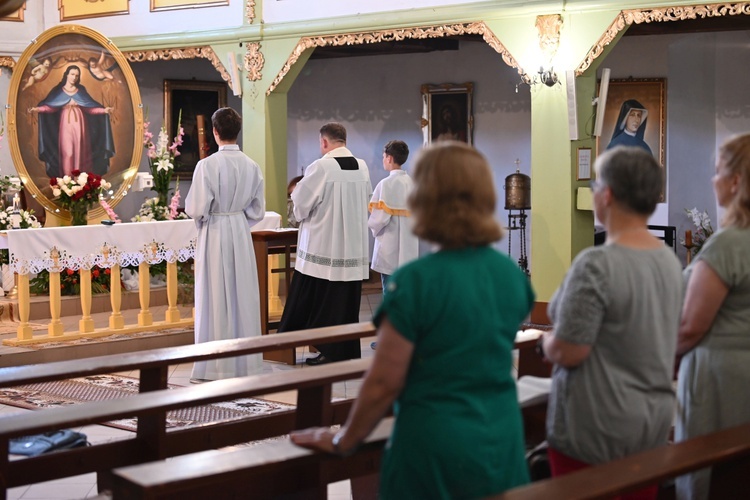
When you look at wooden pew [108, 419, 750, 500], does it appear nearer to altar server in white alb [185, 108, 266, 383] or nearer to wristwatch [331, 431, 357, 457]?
wristwatch [331, 431, 357, 457]

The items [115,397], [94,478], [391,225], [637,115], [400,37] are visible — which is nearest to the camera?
[94,478]

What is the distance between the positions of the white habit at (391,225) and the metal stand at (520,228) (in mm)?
4936

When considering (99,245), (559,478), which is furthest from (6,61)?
(559,478)

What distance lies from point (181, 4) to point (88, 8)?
4.88 ft

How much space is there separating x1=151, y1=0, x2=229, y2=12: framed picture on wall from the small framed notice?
493cm

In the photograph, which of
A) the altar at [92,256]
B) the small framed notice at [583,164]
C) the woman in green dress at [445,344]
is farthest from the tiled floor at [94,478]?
the small framed notice at [583,164]

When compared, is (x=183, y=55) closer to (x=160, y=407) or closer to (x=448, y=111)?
(x=448, y=111)

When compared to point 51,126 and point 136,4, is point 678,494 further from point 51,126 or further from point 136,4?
point 136,4

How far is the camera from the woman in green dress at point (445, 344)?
8.59 ft

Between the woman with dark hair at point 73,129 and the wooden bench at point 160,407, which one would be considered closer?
the wooden bench at point 160,407

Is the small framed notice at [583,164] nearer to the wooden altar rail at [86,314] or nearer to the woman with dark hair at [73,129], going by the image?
the wooden altar rail at [86,314]

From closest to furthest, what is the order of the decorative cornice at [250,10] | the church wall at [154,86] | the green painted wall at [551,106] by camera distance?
the green painted wall at [551,106] → the decorative cornice at [250,10] → the church wall at [154,86]

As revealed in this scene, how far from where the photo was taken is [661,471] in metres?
3.01

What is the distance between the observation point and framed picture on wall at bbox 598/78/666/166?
13.9 metres
